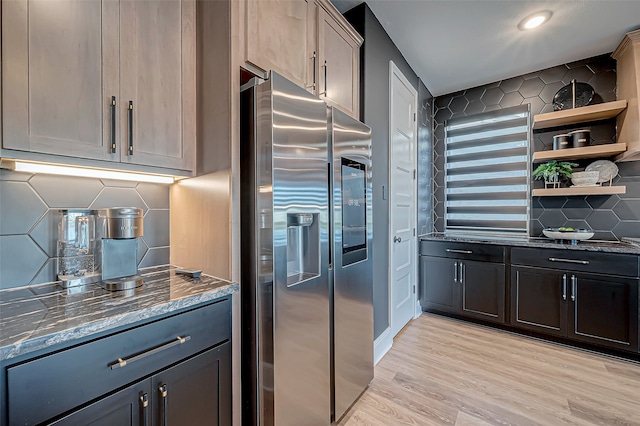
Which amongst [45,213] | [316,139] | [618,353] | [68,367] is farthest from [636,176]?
[45,213]

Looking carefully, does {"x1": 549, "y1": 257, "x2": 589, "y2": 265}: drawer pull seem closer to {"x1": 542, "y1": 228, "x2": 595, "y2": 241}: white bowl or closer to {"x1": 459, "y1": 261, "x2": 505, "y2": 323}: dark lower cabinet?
{"x1": 542, "y1": 228, "x2": 595, "y2": 241}: white bowl

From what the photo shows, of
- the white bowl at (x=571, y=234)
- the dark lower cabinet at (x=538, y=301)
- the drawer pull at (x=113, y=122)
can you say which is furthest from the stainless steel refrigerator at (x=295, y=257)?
the white bowl at (x=571, y=234)

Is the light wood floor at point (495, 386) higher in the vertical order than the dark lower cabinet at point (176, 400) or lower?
lower

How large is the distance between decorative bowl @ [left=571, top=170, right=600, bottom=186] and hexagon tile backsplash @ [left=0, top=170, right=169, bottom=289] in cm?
385

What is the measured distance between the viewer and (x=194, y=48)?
135 cm

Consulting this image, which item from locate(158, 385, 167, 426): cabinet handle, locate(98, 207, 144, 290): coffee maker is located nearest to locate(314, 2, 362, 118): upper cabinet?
locate(98, 207, 144, 290): coffee maker

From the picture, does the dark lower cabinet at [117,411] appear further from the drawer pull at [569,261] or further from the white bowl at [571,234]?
the white bowl at [571,234]

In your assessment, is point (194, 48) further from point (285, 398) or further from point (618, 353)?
point (618, 353)

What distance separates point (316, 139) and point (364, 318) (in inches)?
47.9

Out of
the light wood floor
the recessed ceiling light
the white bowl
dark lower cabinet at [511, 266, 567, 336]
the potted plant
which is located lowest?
the light wood floor

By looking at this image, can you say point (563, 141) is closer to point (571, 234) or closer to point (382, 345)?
point (571, 234)

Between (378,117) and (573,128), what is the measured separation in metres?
2.31

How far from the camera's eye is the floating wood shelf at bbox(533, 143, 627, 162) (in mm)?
2494

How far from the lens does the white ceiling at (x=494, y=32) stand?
2104 millimetres
